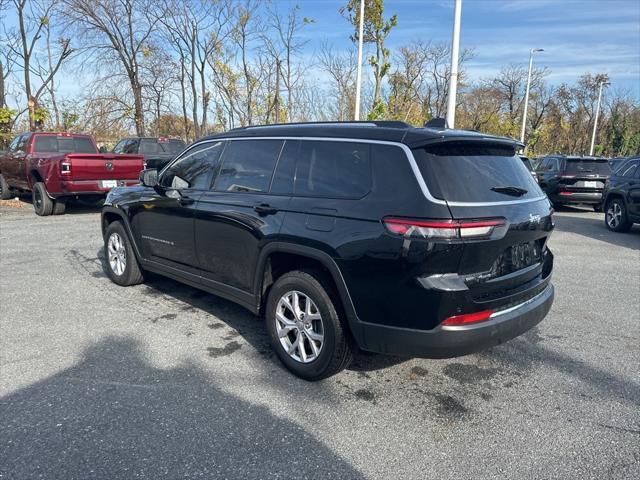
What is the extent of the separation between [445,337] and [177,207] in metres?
Result: 2.92

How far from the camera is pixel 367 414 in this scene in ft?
10.0

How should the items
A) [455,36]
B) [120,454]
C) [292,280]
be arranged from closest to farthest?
[120,454], [292,280], [455,36]

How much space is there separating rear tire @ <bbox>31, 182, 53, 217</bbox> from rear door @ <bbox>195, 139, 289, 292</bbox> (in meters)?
8.46

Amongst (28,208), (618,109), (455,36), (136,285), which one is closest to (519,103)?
(618,109)

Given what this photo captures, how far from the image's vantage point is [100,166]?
1048cm

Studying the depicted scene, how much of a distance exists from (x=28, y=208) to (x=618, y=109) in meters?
50.9

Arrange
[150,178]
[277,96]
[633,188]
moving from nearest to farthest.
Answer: [150,178], [633,188], [277,96]

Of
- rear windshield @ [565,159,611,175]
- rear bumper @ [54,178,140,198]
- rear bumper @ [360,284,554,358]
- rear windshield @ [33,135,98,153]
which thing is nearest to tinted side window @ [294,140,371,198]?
rear bumper @ [360,284,554,358]

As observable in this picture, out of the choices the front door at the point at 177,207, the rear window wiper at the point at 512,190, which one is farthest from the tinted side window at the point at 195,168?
the rear window wiper at the point at 512,190

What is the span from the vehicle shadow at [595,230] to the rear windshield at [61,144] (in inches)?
464

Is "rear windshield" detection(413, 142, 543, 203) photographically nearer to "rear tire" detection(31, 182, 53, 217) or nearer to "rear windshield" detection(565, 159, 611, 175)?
"rear tire" detection(31, 182, 53, 217)

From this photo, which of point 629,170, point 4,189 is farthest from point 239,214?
point 4,189

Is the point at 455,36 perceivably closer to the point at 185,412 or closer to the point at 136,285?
the point at 136,285

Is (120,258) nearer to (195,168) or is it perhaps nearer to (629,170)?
(195,168)
